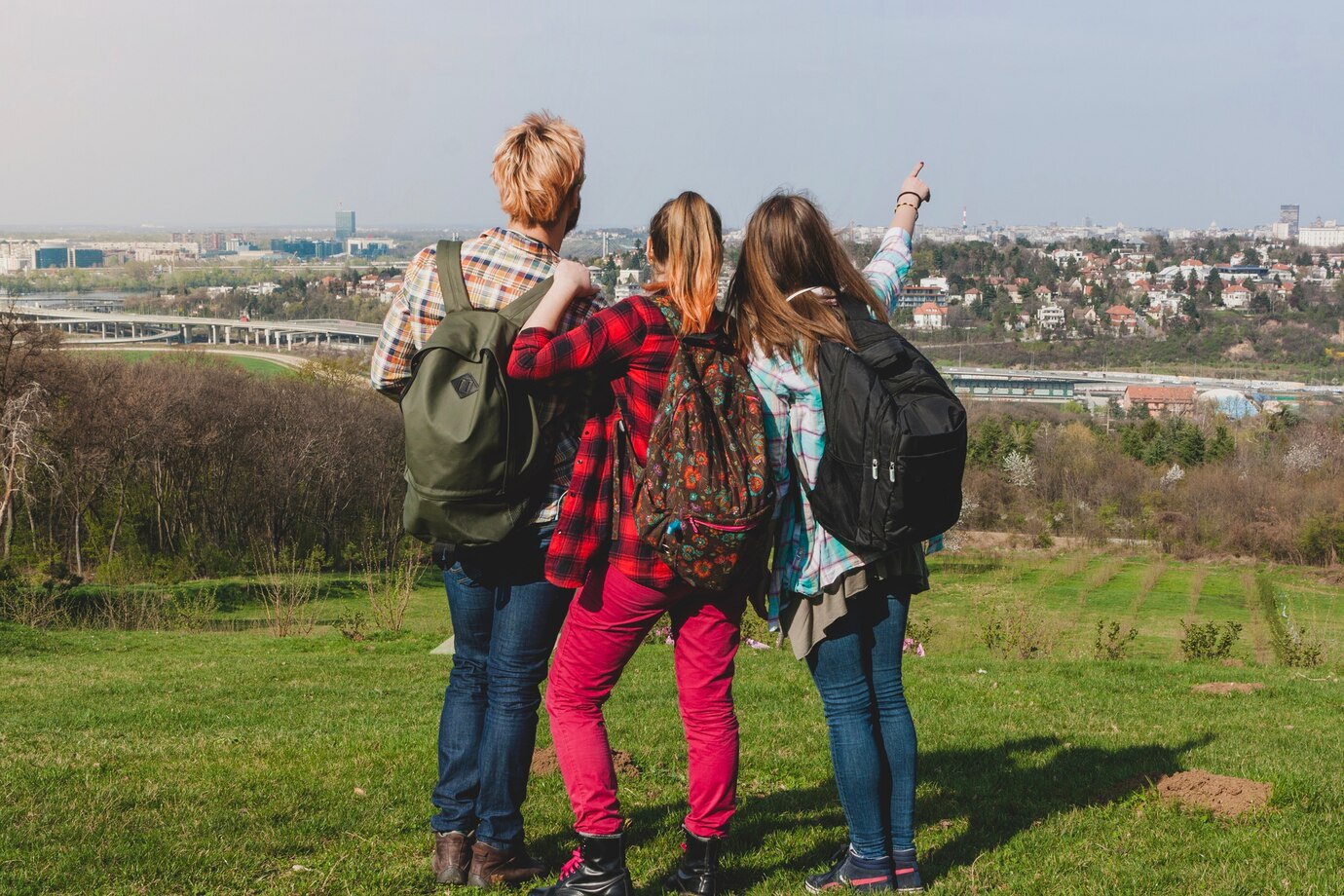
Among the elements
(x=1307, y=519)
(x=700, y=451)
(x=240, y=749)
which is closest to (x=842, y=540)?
(x=700, y=451)

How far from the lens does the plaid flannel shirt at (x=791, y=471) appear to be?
3098 millimetres

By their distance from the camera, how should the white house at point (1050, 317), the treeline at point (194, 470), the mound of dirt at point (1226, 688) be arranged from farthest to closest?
the white house at point (1050, 317) → the treeline at point (194, 470) → the mound of dirt at point (1226, 688)

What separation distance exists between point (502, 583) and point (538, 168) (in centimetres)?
110

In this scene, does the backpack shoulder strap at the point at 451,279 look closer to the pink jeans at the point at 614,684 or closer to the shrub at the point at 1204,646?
the pink jeans at the point at 614,684

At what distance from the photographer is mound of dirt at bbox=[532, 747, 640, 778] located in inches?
189

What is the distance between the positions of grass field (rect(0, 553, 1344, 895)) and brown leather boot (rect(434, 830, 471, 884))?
4.9 inches

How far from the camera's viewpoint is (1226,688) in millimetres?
9469

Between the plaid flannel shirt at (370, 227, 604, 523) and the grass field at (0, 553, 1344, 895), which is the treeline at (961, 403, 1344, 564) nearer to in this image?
the grass field at (0, 553, 1344, 895)

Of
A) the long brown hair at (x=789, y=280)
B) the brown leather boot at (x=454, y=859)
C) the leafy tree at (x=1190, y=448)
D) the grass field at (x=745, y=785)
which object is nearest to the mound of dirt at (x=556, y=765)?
the grass field at (x=745, y=785)

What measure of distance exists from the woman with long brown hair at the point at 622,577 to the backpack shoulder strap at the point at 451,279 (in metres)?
0.24

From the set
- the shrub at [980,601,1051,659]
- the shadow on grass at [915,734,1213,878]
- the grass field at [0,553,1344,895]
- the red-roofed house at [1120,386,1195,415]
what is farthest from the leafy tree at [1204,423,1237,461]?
the shadow on grass at [915,734,1213,878]

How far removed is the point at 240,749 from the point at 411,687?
5.02m

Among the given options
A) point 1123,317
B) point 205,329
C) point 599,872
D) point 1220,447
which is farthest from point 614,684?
point 1123,317

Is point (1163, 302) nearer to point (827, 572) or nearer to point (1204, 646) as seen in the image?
point (1204, 646)
